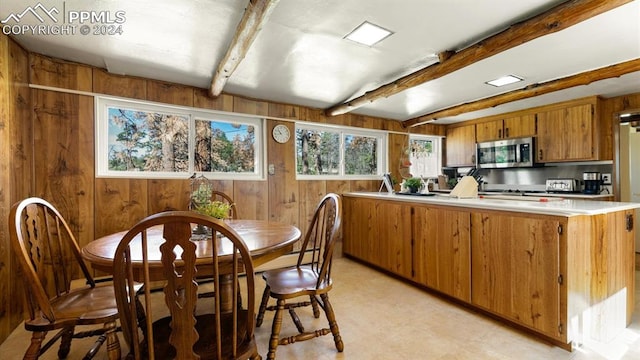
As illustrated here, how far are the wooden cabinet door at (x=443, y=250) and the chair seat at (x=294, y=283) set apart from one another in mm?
1301

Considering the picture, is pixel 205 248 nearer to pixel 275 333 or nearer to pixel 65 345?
pixel 275 333

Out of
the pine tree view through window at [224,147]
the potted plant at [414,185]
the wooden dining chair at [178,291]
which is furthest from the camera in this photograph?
the potted plant at [414,185]

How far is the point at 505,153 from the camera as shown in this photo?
438cm

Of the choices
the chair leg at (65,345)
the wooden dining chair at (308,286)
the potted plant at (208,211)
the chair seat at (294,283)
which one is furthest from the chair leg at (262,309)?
the chair leg at (65,345)

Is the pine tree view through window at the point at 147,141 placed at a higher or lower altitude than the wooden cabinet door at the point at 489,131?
lower

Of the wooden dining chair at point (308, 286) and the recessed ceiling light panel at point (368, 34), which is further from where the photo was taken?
the recessed ceiling light panel at point (368, 34)

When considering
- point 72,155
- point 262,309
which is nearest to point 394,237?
point 262,309

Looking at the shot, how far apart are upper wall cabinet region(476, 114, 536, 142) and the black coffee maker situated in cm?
85

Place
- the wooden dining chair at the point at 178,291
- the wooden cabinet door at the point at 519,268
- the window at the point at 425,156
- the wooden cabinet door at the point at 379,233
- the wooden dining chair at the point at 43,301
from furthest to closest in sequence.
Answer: the window at the point at 425,156, the wooden cabinet door at the point at 379,233, the wooden cabinet door at the point at 519,268, the wooden dining chair at the point at 43,301, the wooden dining chair at the point at 178,291

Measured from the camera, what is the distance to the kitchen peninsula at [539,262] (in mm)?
1792

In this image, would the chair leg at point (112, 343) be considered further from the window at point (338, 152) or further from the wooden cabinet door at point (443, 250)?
the window at point (338, 152)

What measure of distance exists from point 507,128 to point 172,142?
15.5 feet

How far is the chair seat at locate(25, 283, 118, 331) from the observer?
127 cm

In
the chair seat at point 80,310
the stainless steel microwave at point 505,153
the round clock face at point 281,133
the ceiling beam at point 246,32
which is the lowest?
the chair seat at point 80,310
